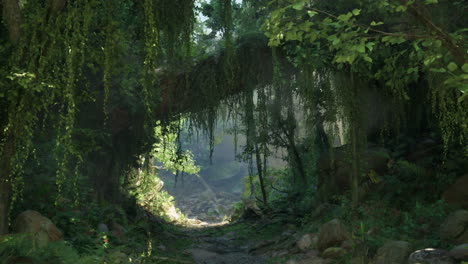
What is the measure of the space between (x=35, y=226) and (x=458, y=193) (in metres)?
6.72

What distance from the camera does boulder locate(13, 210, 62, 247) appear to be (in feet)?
16.9

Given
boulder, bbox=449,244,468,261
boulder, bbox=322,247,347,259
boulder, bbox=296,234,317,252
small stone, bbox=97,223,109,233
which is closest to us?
boulder, bbox=449,244,468,261

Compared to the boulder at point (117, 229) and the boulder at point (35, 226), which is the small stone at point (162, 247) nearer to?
the boulder at point (117, 229)

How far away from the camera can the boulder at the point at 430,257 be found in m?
4.83

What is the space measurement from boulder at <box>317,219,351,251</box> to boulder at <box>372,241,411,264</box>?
1.02 metres

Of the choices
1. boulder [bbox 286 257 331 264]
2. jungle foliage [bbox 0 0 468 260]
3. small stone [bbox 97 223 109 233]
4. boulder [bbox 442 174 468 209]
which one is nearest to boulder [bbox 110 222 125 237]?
small stone [bbox 97 223 109 233]

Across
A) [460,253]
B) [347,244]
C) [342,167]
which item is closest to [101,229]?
[347,244]

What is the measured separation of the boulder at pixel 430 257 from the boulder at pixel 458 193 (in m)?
2.08

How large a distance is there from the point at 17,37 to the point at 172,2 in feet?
6.05

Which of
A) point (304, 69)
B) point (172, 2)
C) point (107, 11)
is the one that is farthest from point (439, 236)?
point (107, 11)

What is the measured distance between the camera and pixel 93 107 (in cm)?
782

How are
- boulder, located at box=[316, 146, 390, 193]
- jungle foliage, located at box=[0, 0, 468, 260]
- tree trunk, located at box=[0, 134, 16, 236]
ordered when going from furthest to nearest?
boulder, located at box=[316, 146, 390, 193], tree trunk, located at box=[0, 134, 16, 236], jungle foliage, located at box=[0, 0, 468, 260]

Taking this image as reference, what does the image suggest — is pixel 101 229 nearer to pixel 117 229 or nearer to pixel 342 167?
pixel 117 229

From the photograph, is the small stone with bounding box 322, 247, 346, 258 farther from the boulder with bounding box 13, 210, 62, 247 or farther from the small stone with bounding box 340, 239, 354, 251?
the boulder with bounding box 13, 210, 62, 247
